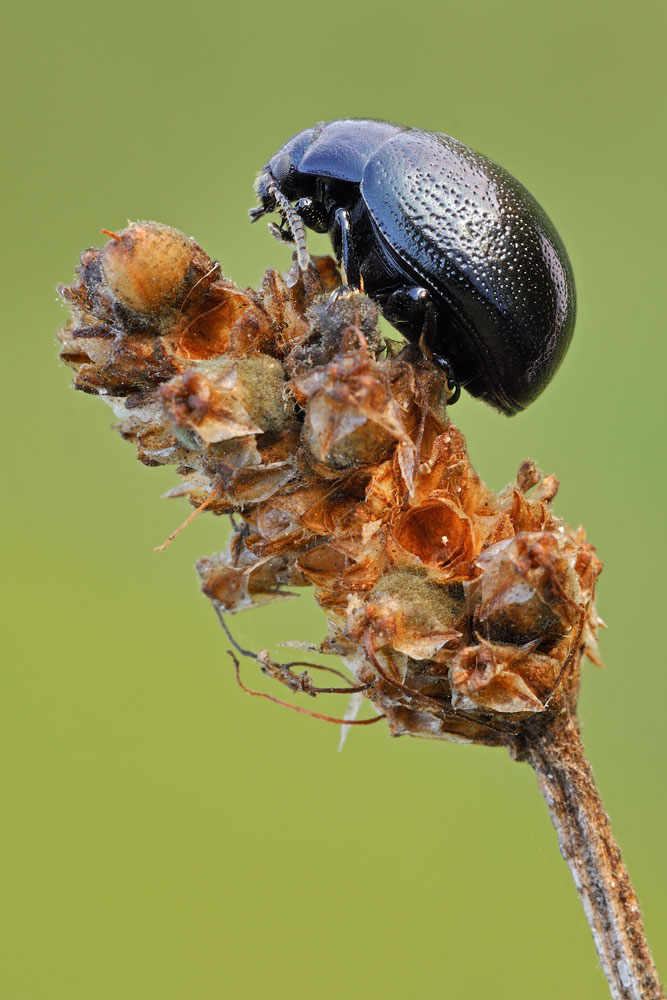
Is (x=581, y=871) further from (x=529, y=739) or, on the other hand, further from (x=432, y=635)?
(x=432, y=635)

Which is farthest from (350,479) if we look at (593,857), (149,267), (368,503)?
(593,857)

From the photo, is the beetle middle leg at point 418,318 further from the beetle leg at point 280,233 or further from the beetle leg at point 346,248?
the beetle leg at point 280,233

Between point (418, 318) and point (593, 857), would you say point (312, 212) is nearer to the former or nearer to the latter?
point (418, 318)

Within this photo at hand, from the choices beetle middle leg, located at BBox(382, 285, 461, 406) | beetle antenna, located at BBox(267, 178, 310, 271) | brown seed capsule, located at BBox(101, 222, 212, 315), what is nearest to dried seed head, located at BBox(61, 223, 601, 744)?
brown seed capsule, located at BBox(101, 222, 212, 315)

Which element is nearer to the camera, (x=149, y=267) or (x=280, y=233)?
(x=149, y=267)

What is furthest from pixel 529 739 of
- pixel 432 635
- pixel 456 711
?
pixel 432 635

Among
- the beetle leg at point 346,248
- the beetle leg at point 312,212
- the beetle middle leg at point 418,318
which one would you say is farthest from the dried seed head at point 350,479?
the beetle leg at point 312,212

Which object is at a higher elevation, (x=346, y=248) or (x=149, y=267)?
(x=346, y=248)
